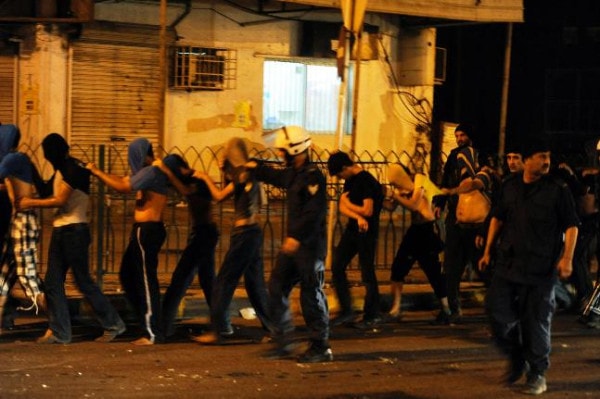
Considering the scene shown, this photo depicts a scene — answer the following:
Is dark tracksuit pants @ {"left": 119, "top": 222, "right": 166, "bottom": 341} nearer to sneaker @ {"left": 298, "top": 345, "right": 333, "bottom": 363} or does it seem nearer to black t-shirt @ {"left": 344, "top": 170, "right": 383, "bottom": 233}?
sneaker @ {"left": 298, "top": 345, "right": 333, "bottom": 363}

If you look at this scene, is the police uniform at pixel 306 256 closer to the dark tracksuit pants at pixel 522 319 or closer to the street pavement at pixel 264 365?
the street pavement at pixel 264 365

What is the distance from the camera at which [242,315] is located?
10.7m

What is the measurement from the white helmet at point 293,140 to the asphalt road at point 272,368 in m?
1.70

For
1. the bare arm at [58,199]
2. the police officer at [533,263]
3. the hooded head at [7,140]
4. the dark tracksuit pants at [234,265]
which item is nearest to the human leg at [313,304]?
the dark tracksuit pants at [234,265]

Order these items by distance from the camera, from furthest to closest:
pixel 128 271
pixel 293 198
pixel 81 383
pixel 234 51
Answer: pixel 234 51 → pixel 128 271 → pixel 293 198 → pixel 81 383

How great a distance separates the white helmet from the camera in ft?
27.5

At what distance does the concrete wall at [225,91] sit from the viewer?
15867 mm

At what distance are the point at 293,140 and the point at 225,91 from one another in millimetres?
9244

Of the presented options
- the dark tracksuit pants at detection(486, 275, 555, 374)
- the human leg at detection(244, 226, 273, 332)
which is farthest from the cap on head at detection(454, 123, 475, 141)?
the dark tracksuit pants at detection(486, 275, 555, 374)

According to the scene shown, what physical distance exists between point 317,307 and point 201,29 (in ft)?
31.4

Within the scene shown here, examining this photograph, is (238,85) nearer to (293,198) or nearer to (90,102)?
(90,102)

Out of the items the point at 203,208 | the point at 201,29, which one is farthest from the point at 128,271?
the point at 201,29

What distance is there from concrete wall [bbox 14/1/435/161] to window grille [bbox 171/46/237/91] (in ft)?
0.40

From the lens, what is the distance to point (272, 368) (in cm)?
834
